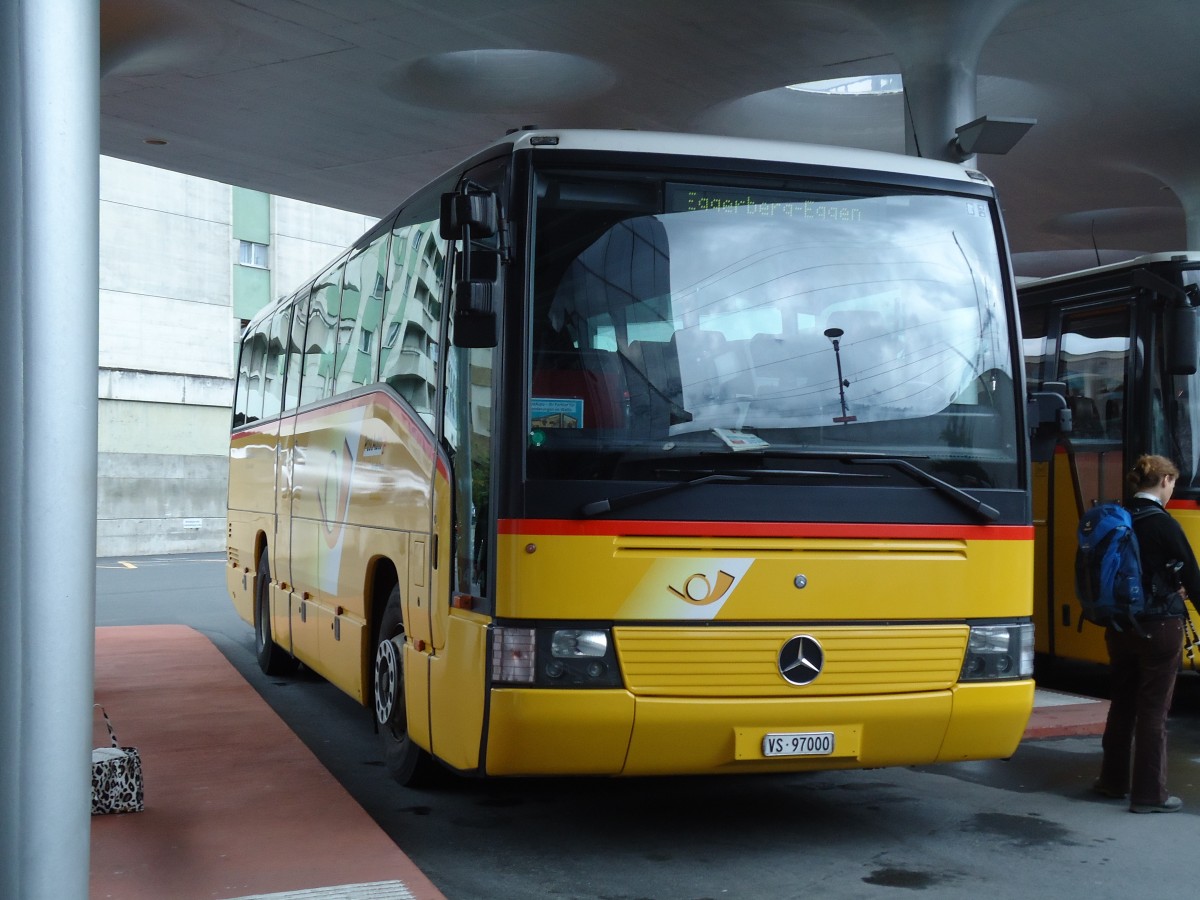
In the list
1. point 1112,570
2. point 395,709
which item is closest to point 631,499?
point 395,709

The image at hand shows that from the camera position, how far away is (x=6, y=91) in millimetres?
3320

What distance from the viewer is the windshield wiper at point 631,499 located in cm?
583

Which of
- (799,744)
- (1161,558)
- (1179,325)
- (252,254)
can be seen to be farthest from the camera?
(252,254)

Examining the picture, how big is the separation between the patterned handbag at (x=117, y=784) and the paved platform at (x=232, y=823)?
3.1 inches

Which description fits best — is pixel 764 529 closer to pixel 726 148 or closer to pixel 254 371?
pixel 726 148

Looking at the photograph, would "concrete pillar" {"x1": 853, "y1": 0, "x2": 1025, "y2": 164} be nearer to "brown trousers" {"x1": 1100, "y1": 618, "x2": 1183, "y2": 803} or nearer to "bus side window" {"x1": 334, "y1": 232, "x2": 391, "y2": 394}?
"bus side window" {"x1": 334, "y1": 232, "x2": 391, "y2": 394}

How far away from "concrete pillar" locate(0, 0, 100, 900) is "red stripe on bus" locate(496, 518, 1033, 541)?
263 cm

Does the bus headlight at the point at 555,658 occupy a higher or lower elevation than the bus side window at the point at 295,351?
lower

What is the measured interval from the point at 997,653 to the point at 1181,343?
4443 millimetres

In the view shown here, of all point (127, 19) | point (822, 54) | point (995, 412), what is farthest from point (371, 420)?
point (822, 54)

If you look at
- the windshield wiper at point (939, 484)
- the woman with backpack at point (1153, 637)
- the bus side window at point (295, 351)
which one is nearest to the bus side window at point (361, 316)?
the bus side window at point (295, 351)

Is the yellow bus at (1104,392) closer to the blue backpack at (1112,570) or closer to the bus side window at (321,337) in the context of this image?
the blue backpack at (1112,570)

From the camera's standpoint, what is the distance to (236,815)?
7012mm

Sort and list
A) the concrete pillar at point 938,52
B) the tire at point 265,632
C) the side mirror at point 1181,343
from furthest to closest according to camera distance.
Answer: the concrete pillar at point 938,52 < the tire at point 265,632 < the side mirror at point 1181,343
